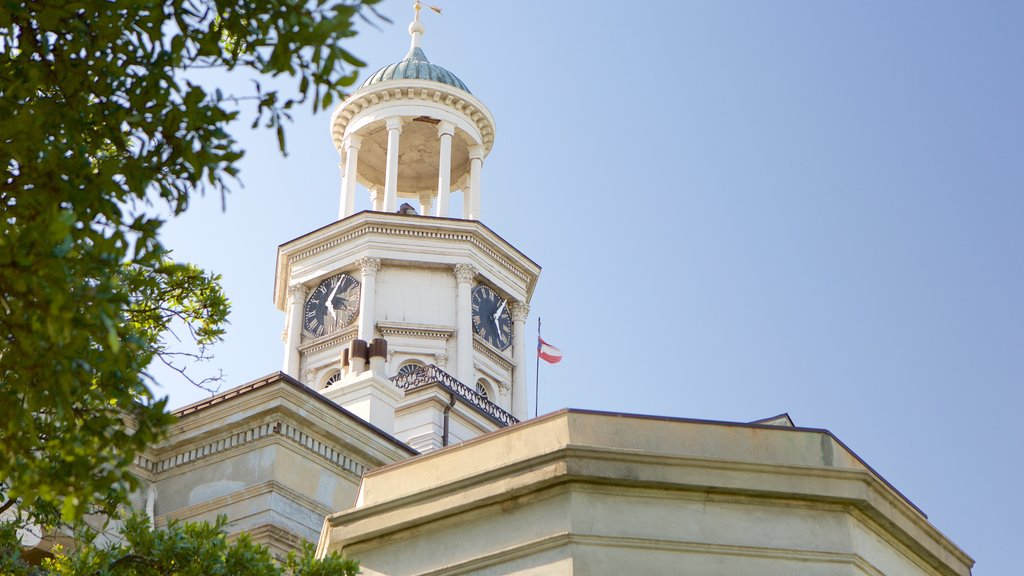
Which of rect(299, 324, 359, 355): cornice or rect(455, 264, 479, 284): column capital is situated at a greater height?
rect(455, 264, 479, 284): column capital

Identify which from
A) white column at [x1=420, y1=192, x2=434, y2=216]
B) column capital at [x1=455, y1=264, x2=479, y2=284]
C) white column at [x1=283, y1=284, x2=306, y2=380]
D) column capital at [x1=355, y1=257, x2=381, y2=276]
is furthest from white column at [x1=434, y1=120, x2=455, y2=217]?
white column at [x1=283, y1=284, x2=306, y2=380]

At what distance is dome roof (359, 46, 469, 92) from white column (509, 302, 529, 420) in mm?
8576

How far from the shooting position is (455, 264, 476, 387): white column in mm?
48906

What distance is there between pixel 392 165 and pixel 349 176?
2315 mm

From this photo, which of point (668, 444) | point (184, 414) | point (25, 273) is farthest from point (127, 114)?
point (184, 414)

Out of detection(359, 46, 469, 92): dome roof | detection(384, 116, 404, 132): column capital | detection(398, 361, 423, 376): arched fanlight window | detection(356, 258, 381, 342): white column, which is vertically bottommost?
detection(398, 361, 423, 376): arched fanlight window

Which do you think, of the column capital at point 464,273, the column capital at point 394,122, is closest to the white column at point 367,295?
the column capital at point 464,273

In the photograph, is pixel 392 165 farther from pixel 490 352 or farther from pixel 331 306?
pixel 490 352

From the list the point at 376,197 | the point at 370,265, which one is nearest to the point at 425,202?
the point at 376,197

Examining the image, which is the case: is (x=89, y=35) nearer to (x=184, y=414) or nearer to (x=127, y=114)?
(x=127, y=114)

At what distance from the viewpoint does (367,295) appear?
165 feet

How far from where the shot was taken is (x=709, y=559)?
14.1m

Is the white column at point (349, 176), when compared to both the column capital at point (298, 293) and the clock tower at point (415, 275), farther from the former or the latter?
the column capital at point (298, 293)

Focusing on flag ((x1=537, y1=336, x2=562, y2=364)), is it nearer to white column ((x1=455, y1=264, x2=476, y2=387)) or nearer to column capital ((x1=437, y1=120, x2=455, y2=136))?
white column ((x1=455, y1=264, x2=476, y2=387))
